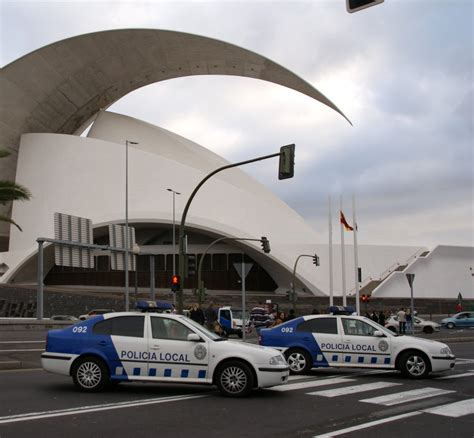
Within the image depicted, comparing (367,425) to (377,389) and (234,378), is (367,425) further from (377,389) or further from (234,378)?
(377,389)

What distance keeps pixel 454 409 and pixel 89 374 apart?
4893mm

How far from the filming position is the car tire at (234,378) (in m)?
8.20

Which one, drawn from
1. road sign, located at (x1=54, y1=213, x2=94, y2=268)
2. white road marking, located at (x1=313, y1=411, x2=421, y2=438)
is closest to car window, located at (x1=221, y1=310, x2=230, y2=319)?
road sign, located at (x1=54, y1=213, x2=94, y2=268)

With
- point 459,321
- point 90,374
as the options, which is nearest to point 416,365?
point 90,374

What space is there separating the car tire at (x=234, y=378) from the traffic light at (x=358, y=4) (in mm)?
4750

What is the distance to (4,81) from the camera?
42969 mm

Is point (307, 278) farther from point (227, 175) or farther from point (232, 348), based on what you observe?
point (232, 348)

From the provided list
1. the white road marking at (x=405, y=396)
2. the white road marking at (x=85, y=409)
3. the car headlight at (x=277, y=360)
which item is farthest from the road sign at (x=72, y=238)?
the white road marking at (x=405, y=396)

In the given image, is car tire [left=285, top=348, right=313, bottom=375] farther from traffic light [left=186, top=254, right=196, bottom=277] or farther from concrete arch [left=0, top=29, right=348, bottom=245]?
concrete arch [left=0, top=29, right=348, bottom=245]

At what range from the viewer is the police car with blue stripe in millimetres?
8227

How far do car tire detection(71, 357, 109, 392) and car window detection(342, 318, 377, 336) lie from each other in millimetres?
4500

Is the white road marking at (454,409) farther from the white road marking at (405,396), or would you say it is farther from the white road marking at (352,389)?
the white road marking at (352,389)

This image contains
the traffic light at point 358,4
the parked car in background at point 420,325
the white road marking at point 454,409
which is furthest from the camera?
the parked car in background at point 420,325

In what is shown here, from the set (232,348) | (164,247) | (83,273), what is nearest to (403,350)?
(232,348)
